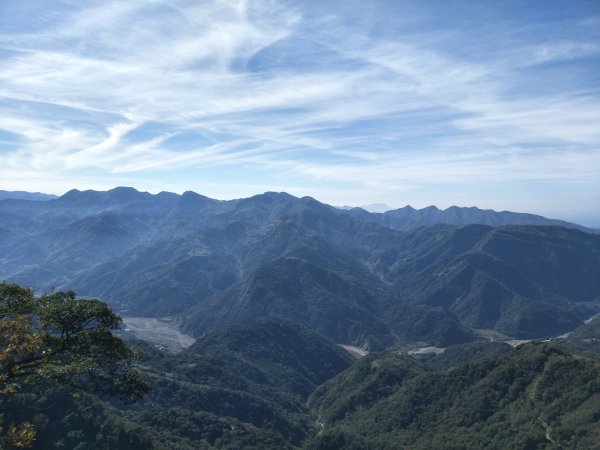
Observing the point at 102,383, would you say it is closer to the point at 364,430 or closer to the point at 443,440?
the point at 443,440

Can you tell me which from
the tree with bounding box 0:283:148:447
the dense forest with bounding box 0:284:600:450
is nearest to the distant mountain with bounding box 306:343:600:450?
the dense forest with bounding box 0:284:600:450

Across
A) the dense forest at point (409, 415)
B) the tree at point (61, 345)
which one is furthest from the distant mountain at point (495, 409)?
the tree at point (61, 345)

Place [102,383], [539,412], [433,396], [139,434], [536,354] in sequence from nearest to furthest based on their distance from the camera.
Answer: [102,383] < [139,434] < [539,412] < [536,354] < [433,396]

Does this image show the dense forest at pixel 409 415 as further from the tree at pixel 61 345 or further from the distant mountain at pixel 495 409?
the tree at pixel 61 345

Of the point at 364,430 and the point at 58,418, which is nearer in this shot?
the point at 58,418

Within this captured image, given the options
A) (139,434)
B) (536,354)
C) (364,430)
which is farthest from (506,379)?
(139,434)

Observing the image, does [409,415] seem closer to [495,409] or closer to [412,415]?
[412,415]

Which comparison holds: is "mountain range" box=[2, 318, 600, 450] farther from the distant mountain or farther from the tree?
the tree
